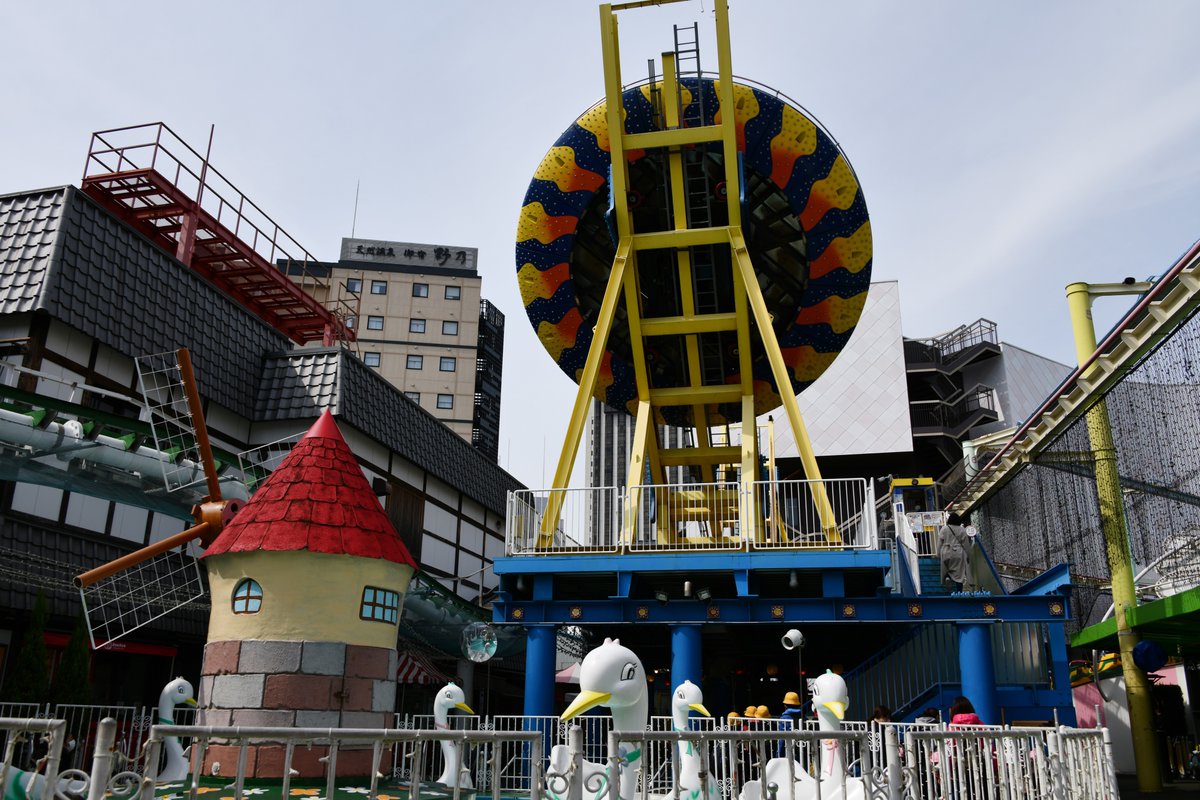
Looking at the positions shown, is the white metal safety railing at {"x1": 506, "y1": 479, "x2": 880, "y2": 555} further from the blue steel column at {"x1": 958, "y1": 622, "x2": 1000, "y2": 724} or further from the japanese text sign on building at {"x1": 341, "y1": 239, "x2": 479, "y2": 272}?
the japanese text sign on building at {"x1": 341, "y1": 239, "x2": 479, "y2": 272}

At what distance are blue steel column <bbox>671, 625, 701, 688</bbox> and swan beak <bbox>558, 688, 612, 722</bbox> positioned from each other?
6.13 metres

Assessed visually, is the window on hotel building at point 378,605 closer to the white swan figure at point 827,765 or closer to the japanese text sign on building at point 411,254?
the white swan figure at point 827,765

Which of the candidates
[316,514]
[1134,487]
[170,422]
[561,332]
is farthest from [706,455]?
[170,422]

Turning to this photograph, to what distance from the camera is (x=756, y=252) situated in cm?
1802

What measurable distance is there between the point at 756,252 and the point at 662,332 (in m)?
2.83

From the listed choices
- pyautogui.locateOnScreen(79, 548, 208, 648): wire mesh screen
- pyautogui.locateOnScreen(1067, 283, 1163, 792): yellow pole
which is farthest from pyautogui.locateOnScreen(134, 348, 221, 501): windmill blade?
pyautogui.locateOnScreen(1067, 283, 1163, 792): yellow pole

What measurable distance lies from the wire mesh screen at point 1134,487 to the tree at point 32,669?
18546mm

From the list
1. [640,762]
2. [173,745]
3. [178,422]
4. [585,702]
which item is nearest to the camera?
[640,762]

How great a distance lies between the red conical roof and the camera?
1060 centimetres

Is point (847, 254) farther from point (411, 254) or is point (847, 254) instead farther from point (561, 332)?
point (411, 254)

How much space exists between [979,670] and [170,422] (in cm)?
1369

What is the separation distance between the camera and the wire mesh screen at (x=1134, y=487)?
15.8 metres

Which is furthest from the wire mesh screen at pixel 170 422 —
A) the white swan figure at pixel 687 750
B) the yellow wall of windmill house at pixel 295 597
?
the white swan figure at pixel 687 750

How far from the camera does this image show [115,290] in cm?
1666
